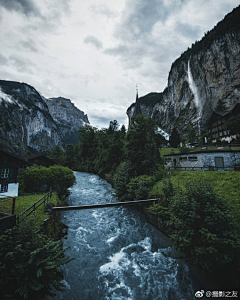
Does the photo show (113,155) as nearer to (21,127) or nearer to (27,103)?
(21,127)

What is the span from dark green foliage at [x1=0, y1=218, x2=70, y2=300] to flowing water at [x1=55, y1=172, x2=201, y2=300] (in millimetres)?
2499

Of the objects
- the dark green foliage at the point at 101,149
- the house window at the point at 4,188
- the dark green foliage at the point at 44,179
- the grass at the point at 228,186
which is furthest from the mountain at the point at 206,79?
the house window at the point at 4,188

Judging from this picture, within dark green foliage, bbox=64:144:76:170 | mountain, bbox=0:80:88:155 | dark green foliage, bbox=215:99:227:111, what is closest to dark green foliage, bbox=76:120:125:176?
dark green foliage, bbox=64:144:76:170

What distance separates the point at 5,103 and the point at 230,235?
146037mm

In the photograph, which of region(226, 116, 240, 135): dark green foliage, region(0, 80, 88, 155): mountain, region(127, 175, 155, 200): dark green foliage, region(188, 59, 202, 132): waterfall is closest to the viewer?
region(127, 175, 155, 200): dark green foliage

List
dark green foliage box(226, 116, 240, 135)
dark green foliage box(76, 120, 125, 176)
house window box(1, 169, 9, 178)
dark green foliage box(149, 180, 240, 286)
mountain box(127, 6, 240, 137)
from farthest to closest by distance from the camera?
mountain box(127, 6, 240, 137) < dark green foliage box(76, 120, 125, 176) < dark green foliage box(226, 116, 240, 135) < house window box(1, 169, 9, 178) < dark green foliage box(149, 180, 240, 286)

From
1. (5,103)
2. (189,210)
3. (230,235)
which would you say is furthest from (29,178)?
(5,103)

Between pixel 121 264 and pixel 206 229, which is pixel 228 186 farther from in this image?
pixel 121 264

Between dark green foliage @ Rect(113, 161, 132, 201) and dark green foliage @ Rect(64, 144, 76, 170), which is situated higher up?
dark green foliage @ Rect(64, 144, 76, 170)

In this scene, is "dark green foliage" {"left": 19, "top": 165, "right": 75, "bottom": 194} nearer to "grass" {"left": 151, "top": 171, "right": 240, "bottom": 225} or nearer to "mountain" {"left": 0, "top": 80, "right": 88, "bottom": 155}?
"grass" {"left": 151, "top": 171, "right": 240, "bottom": 225}

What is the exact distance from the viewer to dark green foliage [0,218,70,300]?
6.03m

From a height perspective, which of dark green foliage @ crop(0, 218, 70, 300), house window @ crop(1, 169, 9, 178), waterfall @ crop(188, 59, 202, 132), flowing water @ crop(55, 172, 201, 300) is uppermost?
waterfall @ crop(188, 59, 202, 132)

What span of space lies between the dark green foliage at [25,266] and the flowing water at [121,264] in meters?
2.50

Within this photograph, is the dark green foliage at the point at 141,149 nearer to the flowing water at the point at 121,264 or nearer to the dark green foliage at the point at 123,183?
the dark green foliage at the point at 123,183
